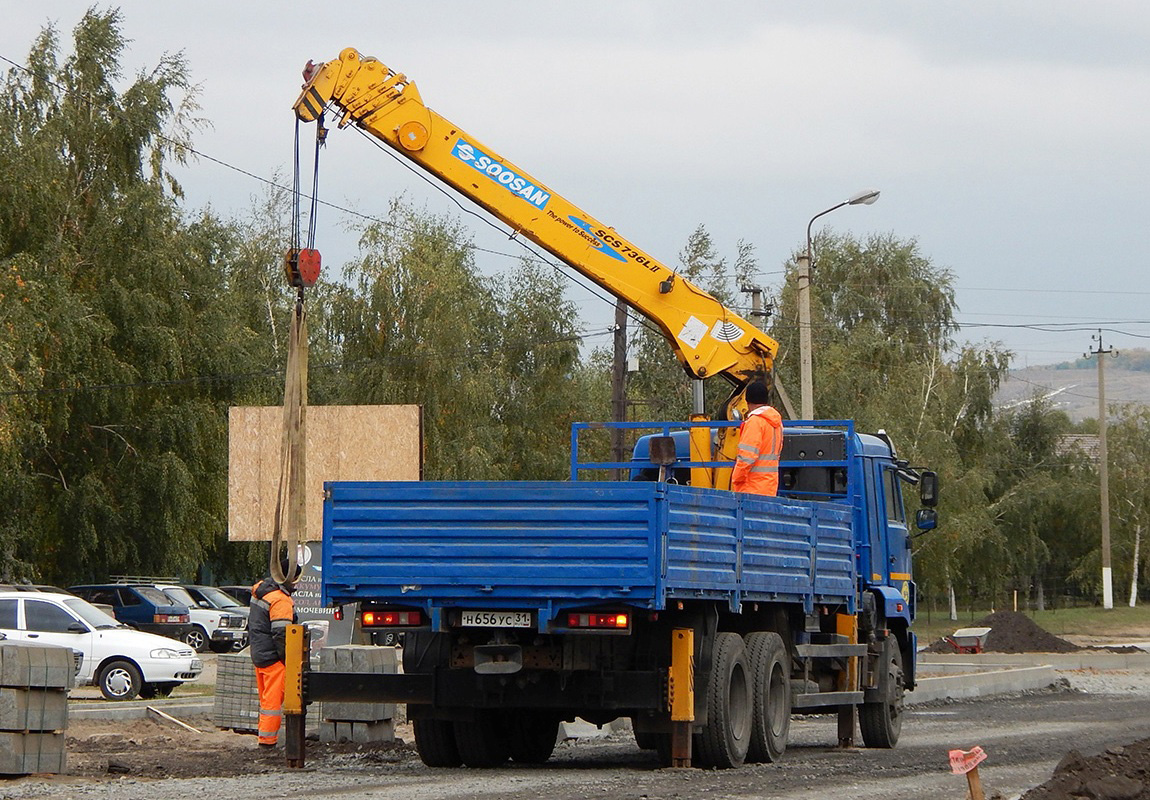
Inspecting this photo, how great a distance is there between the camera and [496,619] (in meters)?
12.0

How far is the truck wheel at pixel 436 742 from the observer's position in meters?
13.4

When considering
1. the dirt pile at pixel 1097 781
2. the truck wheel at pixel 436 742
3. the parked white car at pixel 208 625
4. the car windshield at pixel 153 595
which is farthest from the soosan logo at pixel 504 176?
the parked white car at pixel 208 625

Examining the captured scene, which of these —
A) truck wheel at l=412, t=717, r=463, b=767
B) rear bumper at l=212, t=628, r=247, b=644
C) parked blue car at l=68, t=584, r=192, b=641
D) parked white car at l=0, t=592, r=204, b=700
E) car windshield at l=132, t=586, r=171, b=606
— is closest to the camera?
truck wheel at l=412, t=717, r=463, b=767

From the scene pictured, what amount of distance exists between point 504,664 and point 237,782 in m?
2.09

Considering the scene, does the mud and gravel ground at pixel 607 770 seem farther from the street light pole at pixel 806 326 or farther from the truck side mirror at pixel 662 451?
the street light pole at pixel 806 326

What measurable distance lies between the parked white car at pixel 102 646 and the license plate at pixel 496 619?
1291cm

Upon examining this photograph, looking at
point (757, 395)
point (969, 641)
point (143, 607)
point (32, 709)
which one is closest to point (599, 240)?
point (757, 395)

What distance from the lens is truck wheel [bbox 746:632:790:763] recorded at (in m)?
13.4

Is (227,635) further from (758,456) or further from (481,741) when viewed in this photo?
(758,456)

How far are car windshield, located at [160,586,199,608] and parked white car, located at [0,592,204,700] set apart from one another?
36.2 ft

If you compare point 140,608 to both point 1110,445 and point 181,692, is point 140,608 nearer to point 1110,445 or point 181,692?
point 181,692

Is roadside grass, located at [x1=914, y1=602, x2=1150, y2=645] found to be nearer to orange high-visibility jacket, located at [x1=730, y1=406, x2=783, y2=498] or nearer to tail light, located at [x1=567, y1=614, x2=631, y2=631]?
orange high-visibility jacket, located at [x1=730, y1=406, x2=783, y2=498]

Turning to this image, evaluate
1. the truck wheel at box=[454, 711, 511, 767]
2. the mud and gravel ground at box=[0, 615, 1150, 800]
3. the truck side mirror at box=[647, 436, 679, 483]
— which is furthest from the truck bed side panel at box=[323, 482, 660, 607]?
the truck side mirror at box=[647, 436, 679, 483]

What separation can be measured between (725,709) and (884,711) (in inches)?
161
